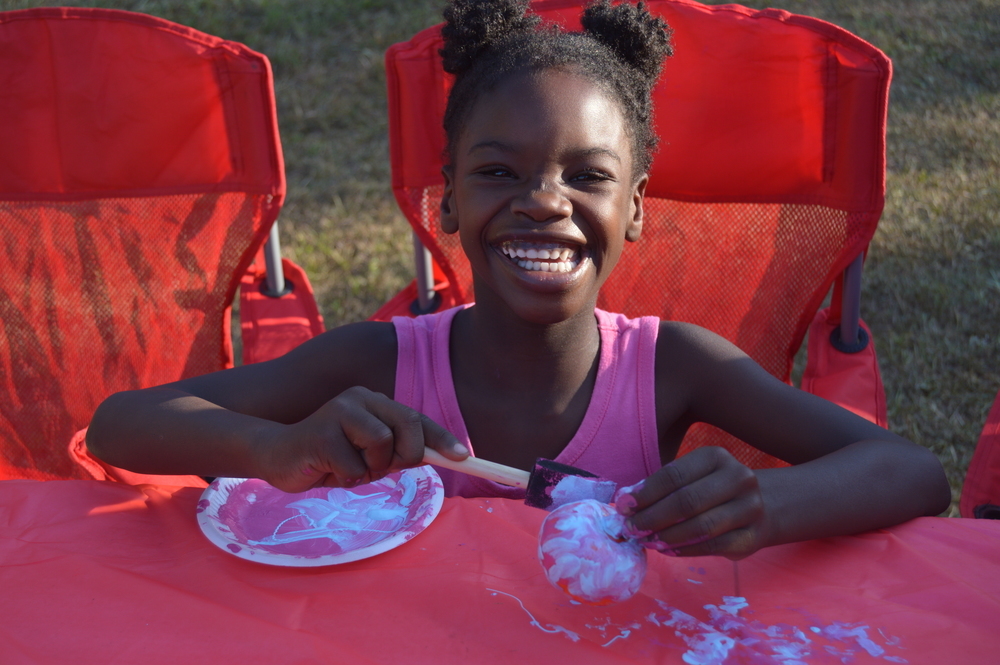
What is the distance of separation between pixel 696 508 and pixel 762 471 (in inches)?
9.2

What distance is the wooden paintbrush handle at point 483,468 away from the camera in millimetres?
1057

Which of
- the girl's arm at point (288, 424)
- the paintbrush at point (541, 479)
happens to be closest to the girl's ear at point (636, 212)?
the girl's arm at point (288, 424)

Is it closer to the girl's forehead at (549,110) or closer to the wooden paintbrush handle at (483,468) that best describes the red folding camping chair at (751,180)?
the girl's forehead at (549,110)

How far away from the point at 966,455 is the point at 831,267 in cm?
96

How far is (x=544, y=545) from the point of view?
3.18ft

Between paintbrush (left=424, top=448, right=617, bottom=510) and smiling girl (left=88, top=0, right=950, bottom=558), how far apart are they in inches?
1.0

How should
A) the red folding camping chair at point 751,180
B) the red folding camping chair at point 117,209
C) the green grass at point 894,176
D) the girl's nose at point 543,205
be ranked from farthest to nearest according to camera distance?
the green grass at point 894,176, the red folding camping chair at point 117,209, the red folding camping chair at point 751,180, the girl's nose at point 543,205

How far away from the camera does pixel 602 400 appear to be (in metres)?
1.49

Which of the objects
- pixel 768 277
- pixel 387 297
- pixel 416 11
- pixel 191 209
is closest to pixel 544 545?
pixel 768 277

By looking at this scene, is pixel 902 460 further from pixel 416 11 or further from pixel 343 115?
pixel 416 11

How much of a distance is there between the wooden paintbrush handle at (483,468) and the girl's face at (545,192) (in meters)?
0.35

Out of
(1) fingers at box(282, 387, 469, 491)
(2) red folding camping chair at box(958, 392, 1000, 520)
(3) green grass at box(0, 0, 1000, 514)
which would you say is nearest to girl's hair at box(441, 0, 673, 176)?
(1) fingers at box(282, 387, 469, 491)

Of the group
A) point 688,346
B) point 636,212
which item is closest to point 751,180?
point 636,212

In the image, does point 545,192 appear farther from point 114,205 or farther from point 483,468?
point 114,205
